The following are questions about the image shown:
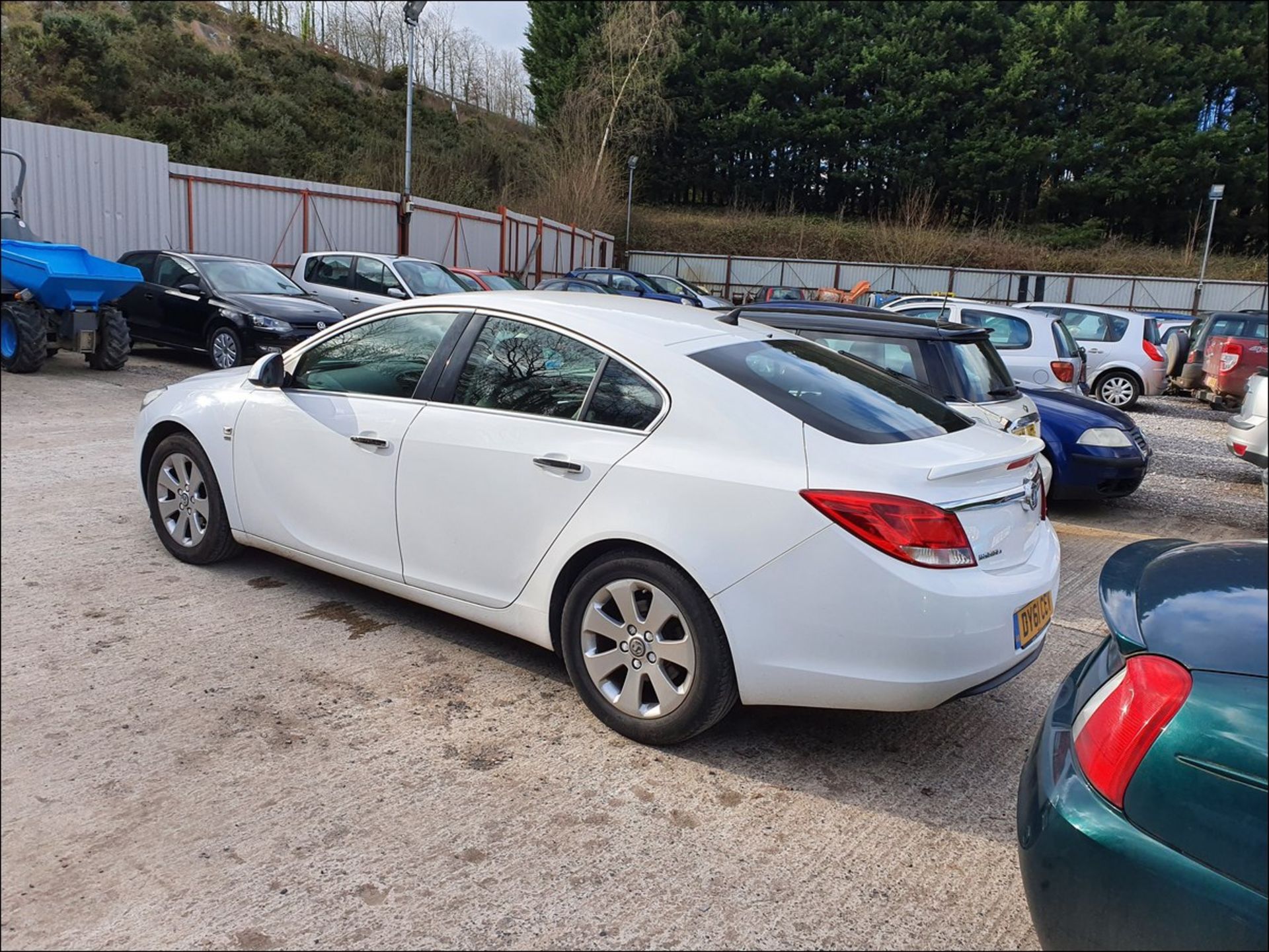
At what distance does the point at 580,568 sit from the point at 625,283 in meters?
21.1

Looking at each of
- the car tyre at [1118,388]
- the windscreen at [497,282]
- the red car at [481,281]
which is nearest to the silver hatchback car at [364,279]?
the red car at [481,281]

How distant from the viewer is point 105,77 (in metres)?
26.4

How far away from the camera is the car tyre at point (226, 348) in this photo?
37.6ft

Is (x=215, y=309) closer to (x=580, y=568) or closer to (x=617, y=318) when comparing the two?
(x=617, y=318)

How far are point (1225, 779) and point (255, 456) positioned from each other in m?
3.90

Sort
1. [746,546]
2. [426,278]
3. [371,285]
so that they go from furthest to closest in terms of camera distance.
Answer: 1. [426,278]
2. [371,285]
3. [746,546]

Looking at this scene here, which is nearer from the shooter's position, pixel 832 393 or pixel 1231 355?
pixel 832 393

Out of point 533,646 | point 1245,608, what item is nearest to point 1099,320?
point 533,646

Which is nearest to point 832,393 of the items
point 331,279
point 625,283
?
point 331,279

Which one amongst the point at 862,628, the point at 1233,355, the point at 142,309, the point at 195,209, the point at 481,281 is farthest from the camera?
the point at 481,281

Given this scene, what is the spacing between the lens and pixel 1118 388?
604 inches

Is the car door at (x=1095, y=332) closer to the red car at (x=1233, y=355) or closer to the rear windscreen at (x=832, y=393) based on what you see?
the red car at (x=1233, y=355)

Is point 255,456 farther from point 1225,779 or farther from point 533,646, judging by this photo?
point 1225,779

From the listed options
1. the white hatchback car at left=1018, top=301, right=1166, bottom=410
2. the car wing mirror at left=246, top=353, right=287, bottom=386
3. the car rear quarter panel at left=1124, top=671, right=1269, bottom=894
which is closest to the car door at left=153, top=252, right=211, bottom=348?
the car wing mirror at left=246, top=353, right=287, bottom=386
